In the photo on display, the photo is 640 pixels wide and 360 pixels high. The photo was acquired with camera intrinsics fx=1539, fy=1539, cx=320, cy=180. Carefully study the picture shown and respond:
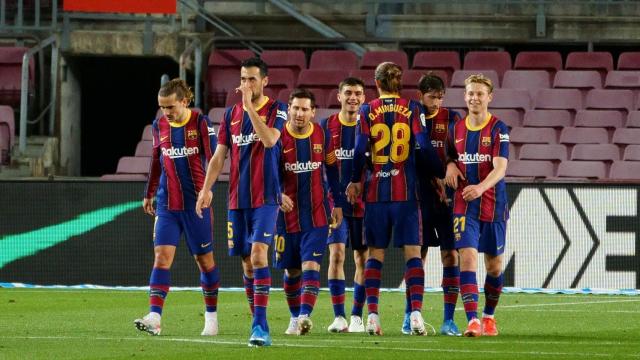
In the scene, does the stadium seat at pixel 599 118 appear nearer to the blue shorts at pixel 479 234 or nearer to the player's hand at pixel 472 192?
the blue shorts at pixel 479 234

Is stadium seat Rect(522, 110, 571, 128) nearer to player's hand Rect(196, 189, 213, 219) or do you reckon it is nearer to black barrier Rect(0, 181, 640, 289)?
black barrier Rect(0, 181, 640, 289)

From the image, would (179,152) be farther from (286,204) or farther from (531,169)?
(531,169)

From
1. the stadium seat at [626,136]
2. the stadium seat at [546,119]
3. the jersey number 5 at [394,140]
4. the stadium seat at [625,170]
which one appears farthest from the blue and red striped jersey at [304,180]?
the stadium seat at [546,119]

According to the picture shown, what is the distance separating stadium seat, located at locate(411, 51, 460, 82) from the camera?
83.6 feet

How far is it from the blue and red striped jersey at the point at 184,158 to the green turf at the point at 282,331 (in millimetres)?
1144

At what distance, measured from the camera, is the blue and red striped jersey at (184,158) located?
13.1 metres

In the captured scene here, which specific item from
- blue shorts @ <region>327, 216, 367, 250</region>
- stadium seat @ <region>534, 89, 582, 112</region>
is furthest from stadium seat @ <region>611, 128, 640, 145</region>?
blue shorts @ <region>327, 216, 367, 250</region>

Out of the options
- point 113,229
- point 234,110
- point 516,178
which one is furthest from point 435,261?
point 234,110

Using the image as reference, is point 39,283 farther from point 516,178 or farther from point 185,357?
point 185,357

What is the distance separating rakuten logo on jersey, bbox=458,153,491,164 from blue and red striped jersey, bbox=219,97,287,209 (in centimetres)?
158

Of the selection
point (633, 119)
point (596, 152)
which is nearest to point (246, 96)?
point (596, 152)

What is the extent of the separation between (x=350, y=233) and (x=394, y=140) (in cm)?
158

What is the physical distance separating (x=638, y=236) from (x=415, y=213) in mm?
7333

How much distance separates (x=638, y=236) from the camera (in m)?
19.3
